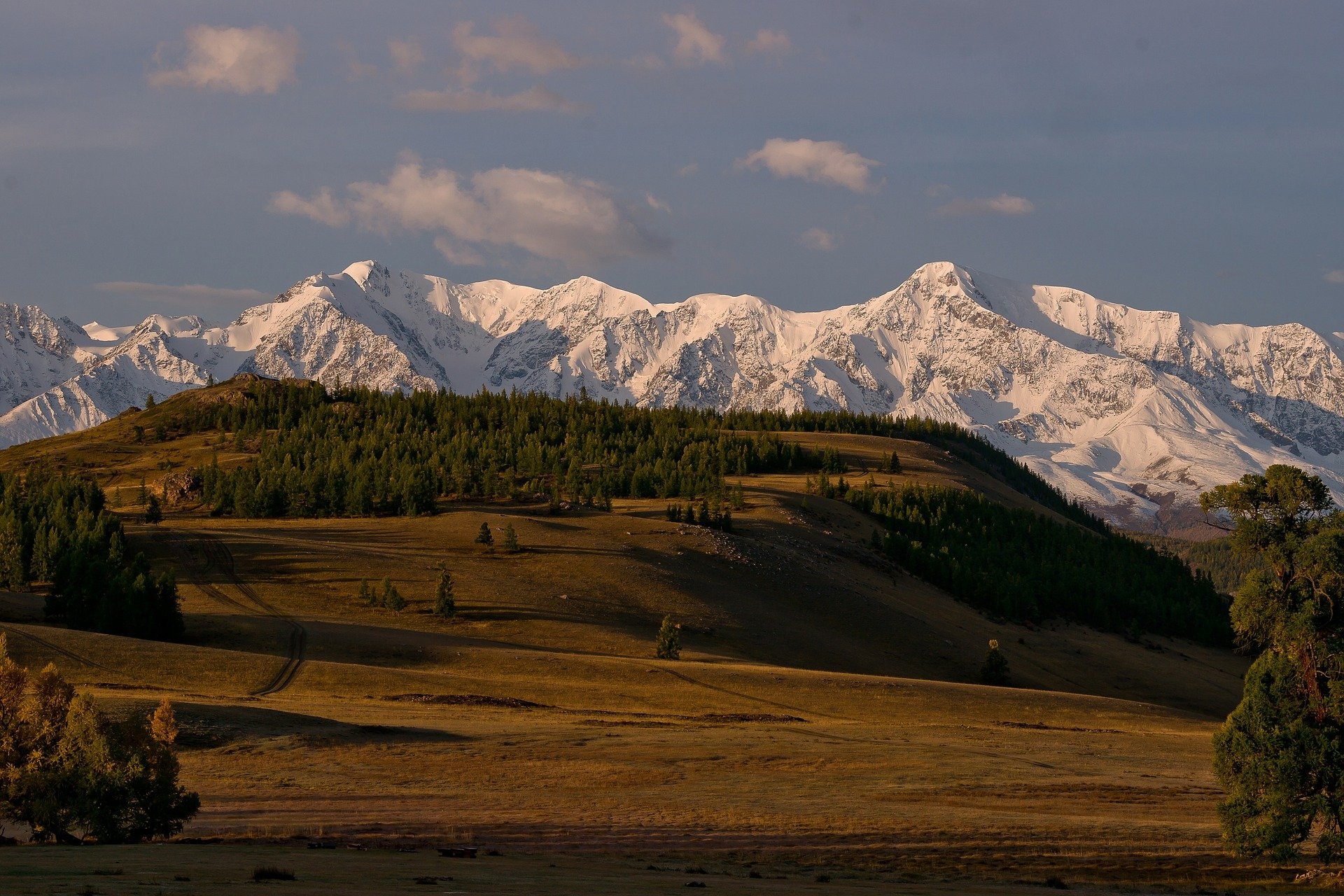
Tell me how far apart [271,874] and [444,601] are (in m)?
88.1

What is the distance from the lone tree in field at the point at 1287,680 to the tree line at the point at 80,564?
278 ft

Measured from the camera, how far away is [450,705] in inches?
3258

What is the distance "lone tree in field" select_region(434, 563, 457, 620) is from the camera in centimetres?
12181

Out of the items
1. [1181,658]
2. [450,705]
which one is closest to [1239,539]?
[450,705]

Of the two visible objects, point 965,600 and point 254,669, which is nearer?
point 254,669

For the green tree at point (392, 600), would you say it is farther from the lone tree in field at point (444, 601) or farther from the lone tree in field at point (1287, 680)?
the lone tree in field at point (1287, 680)

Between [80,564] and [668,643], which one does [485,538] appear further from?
[80,564]

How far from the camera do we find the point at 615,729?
244 feet

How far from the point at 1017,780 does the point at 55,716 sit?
138 ft

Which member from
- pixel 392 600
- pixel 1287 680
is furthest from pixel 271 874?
pixel 392 600

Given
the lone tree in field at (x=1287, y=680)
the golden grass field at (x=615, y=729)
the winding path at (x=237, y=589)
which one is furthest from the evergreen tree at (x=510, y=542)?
the lone tree in field at (x=1287, y=680)

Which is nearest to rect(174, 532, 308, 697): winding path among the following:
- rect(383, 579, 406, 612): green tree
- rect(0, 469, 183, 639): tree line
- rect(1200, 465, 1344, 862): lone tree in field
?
rect(0, 469, 183, 639): tree line

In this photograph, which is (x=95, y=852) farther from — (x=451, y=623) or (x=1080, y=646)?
(x=1080, y=646)

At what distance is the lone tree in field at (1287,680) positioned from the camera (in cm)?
4631
